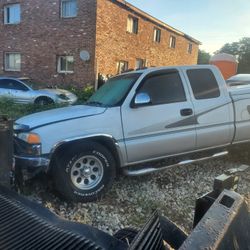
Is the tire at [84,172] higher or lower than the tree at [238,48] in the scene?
lower

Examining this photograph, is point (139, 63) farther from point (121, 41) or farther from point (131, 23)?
point (121, 41)

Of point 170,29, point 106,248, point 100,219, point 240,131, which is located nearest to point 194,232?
point 106,248

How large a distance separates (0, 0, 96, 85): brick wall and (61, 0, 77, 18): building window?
0.93 ft

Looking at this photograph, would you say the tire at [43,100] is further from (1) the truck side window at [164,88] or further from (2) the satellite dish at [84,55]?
(1) the truck side window at [164,88]

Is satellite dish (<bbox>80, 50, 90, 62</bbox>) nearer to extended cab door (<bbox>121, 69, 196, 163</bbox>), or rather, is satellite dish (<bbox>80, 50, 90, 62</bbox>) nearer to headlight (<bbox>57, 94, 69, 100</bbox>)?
headlight (<bbox>57, 94, 69, 100</bbox>)

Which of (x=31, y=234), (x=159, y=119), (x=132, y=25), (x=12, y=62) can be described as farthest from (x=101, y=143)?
(x=132, y=25)

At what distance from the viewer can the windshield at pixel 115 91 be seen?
509 cm

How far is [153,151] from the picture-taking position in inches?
200

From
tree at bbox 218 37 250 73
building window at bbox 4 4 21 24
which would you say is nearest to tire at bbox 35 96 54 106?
building window at bbox 4 4 21 24

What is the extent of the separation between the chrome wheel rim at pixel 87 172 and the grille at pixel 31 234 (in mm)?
2353

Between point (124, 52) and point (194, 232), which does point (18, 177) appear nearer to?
point (194, 232)

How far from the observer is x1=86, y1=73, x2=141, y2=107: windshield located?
5.09 metres

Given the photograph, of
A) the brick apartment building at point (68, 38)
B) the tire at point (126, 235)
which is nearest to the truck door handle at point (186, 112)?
the tire at point (126, 235)

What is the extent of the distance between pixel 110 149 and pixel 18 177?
133 centimetres
